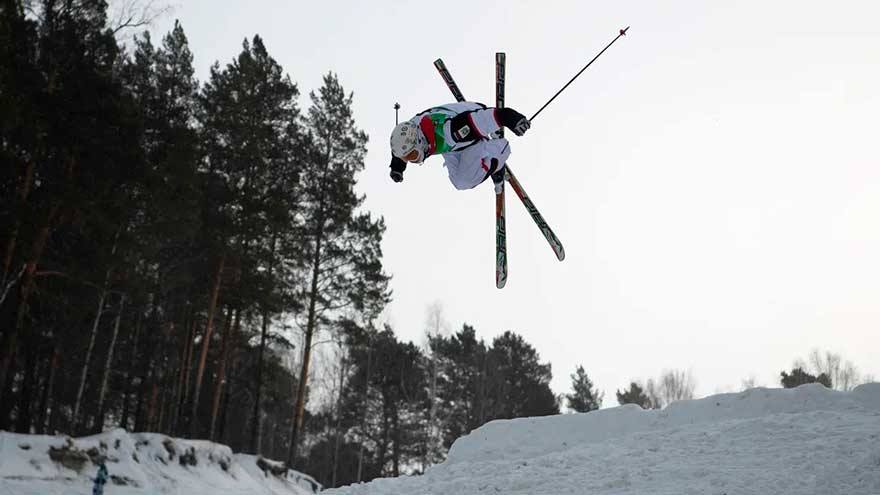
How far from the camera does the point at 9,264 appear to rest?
1255cm

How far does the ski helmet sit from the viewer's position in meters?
5.80

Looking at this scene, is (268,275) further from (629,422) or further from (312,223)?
(629,422)

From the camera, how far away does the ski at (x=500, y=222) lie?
6.69 meters

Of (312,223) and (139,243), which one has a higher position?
(312,223)

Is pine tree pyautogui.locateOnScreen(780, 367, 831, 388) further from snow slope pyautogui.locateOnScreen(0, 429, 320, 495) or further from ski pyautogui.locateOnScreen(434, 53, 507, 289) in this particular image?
ski pyautogui.locateOnScreen(434, 53, 507, 289)

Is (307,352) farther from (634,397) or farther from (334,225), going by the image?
(634,397)

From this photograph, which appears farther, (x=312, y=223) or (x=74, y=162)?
(x=312, y=223)

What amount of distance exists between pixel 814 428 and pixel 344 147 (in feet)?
51.1

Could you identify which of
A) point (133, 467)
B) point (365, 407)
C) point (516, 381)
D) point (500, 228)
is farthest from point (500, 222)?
point (516, 381)

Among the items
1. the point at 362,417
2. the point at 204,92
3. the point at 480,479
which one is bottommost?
the point at 480,479

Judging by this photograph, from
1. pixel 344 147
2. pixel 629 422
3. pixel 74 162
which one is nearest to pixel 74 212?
pixel 74 162

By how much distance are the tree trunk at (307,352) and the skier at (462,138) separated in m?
14.0

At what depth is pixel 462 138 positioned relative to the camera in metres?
5.79

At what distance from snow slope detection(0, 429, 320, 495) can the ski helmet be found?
33.1 feet
